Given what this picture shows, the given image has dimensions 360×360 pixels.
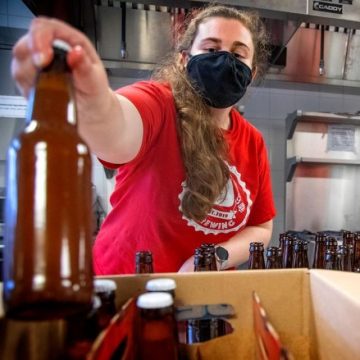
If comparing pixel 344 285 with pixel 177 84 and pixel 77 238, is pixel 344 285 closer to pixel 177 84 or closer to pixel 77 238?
pixel 77 238

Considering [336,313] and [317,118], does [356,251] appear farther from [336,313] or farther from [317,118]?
[317,118]

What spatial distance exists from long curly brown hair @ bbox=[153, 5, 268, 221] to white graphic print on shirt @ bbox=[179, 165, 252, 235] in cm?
2

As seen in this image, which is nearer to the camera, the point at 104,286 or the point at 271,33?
the point at 104,286

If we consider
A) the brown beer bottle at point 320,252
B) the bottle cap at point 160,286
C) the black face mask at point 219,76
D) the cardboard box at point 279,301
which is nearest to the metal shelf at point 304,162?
the brown beer bottle at point 320,252

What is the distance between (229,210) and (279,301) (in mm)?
420

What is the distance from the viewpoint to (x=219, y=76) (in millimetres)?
805

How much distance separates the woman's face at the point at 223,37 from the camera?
81cm

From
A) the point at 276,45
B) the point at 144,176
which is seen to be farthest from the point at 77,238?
the point at 276,45

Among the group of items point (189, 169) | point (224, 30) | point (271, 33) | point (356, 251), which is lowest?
point (356, 251)

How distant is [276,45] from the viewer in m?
1.66

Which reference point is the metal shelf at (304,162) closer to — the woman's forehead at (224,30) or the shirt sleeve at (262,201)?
the shirt sleeve at (262,201)

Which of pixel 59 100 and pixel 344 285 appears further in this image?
pixel 344 285

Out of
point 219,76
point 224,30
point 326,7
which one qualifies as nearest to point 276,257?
point 219,76

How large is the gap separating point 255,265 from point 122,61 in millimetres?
1216
